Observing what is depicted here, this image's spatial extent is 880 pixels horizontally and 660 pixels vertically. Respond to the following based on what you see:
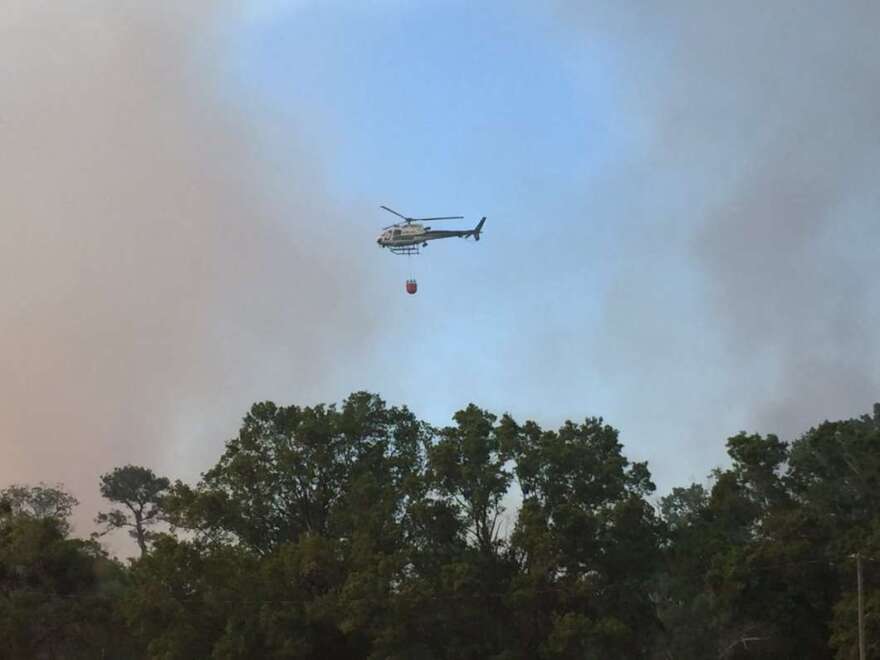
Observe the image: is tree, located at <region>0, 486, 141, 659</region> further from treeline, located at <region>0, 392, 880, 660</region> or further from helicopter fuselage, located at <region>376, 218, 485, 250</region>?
helicopter fuselage, located at <region>376, 218, 485, 250</region>

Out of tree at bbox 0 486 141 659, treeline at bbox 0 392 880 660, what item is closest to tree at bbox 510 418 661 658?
treeline at bbox 0 392 880 660

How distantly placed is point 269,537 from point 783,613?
29.1 m

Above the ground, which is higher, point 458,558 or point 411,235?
point 411,235

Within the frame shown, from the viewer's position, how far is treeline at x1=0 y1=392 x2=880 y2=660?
58688 mm

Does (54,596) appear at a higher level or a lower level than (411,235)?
lower

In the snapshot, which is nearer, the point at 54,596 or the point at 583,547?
the point at 583,547

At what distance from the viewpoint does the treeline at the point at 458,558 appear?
58688 mm

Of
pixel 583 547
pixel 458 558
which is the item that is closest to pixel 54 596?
pixel 458 558

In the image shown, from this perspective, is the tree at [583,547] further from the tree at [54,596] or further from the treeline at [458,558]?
the tree at [54,596]

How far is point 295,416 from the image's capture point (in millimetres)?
69188

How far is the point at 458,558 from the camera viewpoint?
61.9 metres

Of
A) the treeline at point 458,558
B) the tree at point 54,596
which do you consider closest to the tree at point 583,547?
the treeline at point 458,558

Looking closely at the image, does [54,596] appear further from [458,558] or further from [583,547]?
[583,547]

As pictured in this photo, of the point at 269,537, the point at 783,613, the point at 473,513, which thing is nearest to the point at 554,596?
the point at 473,513
